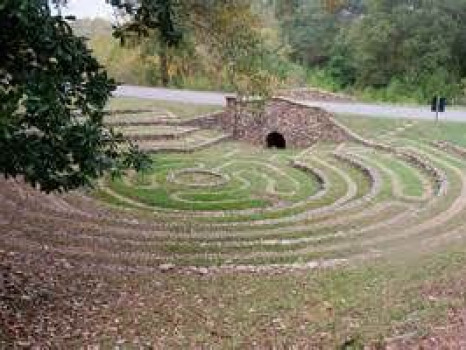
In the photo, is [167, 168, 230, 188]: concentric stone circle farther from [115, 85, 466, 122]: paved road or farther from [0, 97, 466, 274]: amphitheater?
[115, 85, 466, 122]: paved road

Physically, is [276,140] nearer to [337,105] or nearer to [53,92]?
[337,105]

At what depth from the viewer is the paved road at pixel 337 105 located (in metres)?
38.9

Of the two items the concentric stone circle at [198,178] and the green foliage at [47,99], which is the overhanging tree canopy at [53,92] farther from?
the concentric stone circle at [198,178]

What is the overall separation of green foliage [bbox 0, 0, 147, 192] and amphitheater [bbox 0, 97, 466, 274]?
5.16 m

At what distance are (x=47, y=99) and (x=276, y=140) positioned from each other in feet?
89.9

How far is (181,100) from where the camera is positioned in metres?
42.8

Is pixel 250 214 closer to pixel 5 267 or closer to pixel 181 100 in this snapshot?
pixel 5 267

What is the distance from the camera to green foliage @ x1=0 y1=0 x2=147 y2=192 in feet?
38.2

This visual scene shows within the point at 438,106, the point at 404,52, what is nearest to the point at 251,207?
the point at 438,106

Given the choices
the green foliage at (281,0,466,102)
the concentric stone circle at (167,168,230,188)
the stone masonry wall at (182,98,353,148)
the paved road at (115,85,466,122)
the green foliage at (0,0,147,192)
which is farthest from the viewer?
the green foliage at (281,0,466,102)

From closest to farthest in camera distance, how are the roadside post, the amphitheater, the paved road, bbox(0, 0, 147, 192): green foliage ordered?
bbox(0, 0, 147, 192): green foliage
the amphitheater
the roadside post
the paved road

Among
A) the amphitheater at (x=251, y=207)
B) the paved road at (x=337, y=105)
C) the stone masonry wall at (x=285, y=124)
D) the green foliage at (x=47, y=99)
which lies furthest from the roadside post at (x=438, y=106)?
the green foliage at (x=47, y=99)

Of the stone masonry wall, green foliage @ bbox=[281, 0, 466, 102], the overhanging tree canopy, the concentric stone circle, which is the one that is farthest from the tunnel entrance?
the overhanging tree canopy

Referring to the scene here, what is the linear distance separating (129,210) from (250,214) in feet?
12.4
